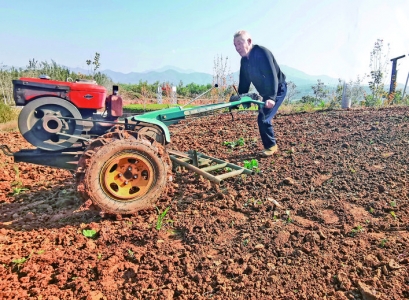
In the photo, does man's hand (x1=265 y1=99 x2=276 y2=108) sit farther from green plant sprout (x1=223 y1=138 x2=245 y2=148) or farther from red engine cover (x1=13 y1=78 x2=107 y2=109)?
red engine cover (x1=13 y1=78 x2=107 y2=109)

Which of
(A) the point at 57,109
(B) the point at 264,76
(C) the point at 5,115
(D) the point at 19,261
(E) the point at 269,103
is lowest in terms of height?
(D) the point at 19,261

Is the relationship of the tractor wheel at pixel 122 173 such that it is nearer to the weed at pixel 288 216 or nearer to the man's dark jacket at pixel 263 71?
the weed at pixel 288 216


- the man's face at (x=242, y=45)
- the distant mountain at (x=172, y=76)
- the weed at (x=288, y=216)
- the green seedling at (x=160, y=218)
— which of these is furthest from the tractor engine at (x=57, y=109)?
the distant mountain at (x=172, y=76)

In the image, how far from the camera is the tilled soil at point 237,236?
2322 mm

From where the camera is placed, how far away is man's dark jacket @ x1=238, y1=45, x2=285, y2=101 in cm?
476

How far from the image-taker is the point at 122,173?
11.4 feet

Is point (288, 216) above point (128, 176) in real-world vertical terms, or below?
below

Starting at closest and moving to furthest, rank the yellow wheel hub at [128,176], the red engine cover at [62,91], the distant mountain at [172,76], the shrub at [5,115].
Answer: the yellow wheel hub at [128,176] → the red engine cover at [62,91] → the shrub at [5,115] → the distant mountain at [172,76]

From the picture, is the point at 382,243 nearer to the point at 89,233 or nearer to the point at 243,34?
the point at 89,233

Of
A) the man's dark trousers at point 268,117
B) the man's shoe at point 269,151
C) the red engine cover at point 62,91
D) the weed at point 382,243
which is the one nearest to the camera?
the weed at point 382,243

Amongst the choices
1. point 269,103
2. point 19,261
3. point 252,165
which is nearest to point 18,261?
point 19,261

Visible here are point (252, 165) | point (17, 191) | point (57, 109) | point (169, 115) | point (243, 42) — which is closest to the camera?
Answer: point (57, 109)

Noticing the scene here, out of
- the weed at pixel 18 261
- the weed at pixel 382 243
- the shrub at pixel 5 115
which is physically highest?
the shrub at pixel 5 115

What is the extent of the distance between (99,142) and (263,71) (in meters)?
2.67
